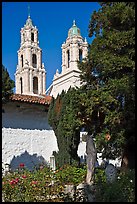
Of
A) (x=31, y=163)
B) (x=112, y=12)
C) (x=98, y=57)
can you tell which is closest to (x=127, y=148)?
(x=98, y=57)

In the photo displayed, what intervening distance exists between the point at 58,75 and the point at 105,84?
14.6 meters

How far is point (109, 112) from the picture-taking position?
877cm

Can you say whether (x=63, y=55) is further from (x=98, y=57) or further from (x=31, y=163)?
(x=98, y=57)

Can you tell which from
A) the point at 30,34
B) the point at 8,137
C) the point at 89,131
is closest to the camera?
the point at 89,131

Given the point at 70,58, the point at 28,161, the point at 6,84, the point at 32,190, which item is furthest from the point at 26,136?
the point at 70,58

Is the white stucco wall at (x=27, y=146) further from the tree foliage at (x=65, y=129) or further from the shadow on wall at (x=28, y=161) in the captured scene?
the tree foliage at (x=65, y=129)

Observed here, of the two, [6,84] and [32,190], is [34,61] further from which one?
[32,190]

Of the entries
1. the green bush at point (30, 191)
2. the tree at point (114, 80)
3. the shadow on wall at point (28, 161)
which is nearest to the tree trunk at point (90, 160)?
the tree at point (114, 80)

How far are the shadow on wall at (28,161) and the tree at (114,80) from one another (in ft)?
15.1

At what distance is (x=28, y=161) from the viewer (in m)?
13.5

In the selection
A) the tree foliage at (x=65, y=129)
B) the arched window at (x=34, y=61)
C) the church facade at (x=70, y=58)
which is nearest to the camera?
the tree foliage at (x=65, y=129)

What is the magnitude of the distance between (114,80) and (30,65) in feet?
98.9

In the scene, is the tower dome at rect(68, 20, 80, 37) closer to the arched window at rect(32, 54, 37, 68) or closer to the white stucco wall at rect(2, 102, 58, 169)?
the white stucco wall at rect(2, 102, 58, 169)

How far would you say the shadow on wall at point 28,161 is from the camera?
13001 millimetres
